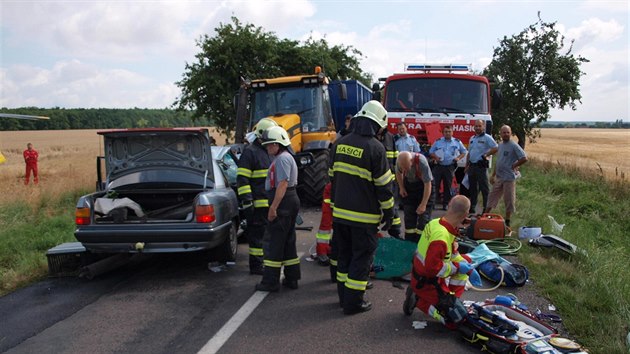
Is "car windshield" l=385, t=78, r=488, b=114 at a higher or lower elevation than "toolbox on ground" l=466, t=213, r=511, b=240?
higher

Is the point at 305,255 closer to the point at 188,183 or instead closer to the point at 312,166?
the point at 188,183

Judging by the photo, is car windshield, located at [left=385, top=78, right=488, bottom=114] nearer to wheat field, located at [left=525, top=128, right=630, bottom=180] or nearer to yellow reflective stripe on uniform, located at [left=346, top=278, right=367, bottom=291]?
yellow reflective stripe on uniform, located at [left=346, top=278, right=367, bottom=291]

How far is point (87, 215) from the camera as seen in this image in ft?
18.2

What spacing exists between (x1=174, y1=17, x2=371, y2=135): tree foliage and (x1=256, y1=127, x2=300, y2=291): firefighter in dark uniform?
11.6 meters

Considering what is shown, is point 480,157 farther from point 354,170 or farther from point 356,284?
point 356,284

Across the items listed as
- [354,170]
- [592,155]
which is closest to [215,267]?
[354,170]

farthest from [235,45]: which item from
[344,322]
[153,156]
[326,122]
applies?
[344,322]

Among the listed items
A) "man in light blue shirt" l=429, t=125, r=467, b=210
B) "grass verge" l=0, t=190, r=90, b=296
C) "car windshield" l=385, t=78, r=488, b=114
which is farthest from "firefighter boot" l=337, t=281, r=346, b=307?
"car windshield" l=385, t=78, r=488, b=114

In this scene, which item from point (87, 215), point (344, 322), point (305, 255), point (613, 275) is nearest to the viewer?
point (344, 322)

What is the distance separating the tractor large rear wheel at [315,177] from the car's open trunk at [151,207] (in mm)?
3893

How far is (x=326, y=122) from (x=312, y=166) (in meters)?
1.21

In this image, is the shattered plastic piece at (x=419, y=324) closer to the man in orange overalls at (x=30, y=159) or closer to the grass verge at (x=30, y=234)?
the grass verge at (x=30, y=234)

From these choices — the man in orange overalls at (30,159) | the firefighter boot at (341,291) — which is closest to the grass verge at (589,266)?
the firefighter boot at (341,291)

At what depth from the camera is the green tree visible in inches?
724
